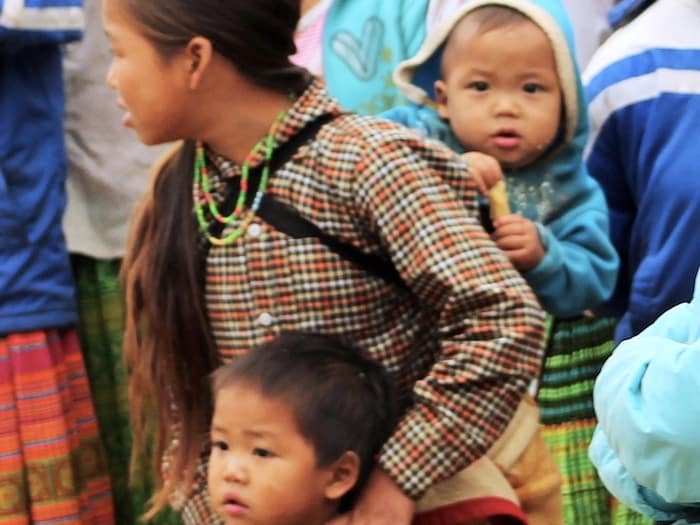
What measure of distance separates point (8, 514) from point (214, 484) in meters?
1.71

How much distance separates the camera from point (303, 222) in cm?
307

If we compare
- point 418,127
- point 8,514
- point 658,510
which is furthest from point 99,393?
point 658,510

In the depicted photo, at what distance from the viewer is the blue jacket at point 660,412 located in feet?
6.91

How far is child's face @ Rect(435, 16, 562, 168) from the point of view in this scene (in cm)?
351

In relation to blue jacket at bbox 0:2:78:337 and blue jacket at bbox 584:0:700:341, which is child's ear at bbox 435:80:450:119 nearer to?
blue jacket at bbox 584:0:700:341

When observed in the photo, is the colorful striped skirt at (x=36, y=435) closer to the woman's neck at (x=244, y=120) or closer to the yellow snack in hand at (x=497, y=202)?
the woman's neck at (x=244, y=120)

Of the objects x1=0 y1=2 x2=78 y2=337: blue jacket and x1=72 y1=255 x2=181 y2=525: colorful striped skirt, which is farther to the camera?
x1=72 y1=255 x2=181 y2=525: colorful striped skirt

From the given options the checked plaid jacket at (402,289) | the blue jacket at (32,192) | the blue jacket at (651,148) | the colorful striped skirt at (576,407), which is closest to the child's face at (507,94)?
the blue jacket at (651,148)

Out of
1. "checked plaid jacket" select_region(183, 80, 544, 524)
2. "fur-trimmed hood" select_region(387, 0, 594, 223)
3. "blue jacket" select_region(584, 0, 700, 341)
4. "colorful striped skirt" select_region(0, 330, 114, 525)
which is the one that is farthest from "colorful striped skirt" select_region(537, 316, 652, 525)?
"colorful striped skirt" select_region(0, 330, 114, 525)

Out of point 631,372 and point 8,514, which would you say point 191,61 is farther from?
point 8,514

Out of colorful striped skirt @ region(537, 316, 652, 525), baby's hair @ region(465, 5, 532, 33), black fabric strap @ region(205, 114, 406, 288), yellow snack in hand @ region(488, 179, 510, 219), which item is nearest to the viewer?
black fabric strap @ region(205, 114, 406, 288)

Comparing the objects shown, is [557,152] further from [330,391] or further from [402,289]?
[330,391]

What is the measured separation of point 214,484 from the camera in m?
3.00

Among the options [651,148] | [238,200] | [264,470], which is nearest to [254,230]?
[238,200]
